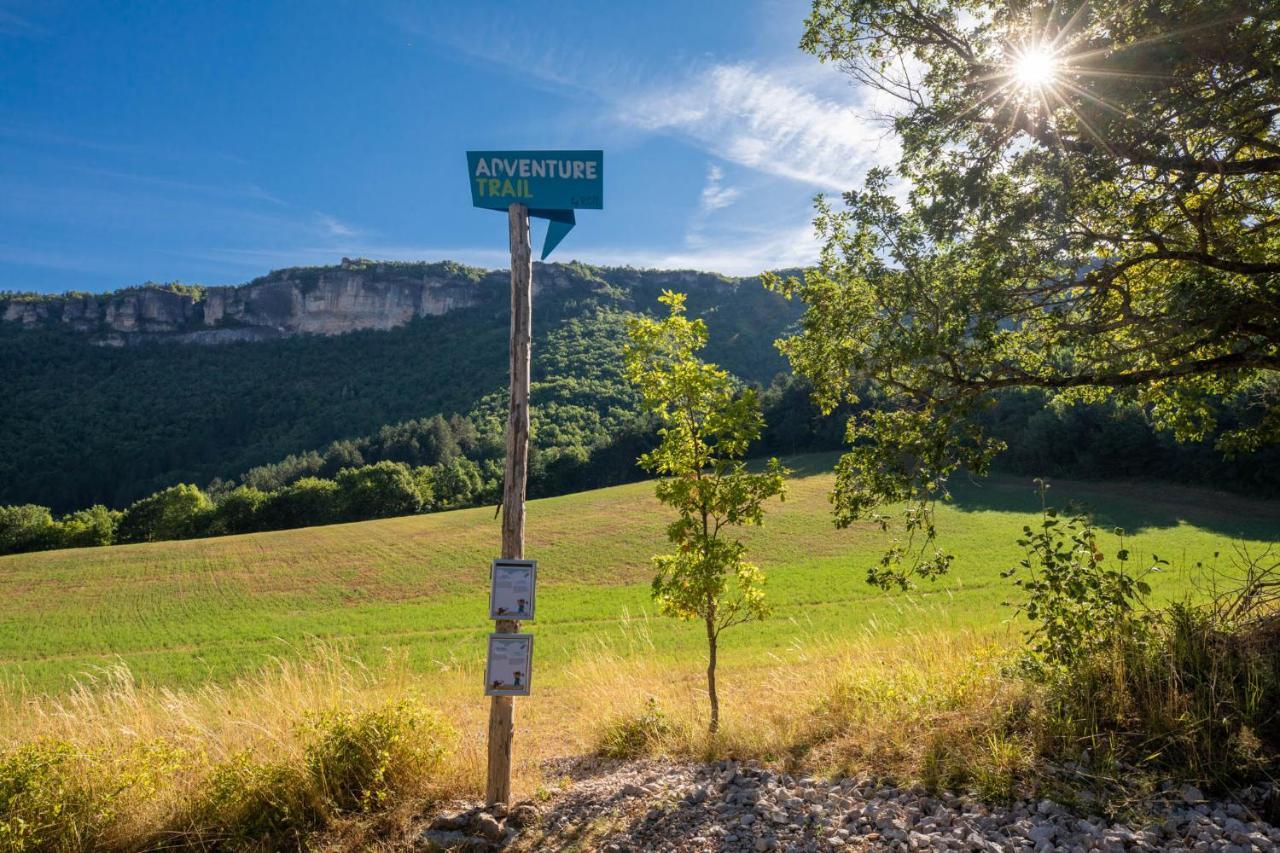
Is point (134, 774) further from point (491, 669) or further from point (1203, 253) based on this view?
point (1203, 253)

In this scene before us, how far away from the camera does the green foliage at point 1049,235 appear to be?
176 inches

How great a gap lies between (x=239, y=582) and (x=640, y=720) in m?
34.7

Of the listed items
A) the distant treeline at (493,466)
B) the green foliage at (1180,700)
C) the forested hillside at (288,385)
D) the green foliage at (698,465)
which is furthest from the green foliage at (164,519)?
the green foliage at (1180,700)

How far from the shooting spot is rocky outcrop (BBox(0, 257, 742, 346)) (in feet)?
436

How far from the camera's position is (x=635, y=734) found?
5.54 meters

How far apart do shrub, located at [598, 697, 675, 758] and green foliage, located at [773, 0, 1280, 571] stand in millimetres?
2439

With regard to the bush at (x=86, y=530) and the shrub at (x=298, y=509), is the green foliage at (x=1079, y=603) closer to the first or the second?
the shrub at (x=298, y=509)

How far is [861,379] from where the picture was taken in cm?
636

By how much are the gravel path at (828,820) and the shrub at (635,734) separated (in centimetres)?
75

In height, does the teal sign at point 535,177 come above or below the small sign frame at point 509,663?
above

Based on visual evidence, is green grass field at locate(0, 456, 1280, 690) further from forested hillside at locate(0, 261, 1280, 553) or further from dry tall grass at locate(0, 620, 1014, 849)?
forested hillside at locate(0, 261, 1280, 553)

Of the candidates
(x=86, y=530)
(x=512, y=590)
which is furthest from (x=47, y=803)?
(x=86, y=530)


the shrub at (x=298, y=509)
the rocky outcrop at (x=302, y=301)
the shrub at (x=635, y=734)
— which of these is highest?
the rocky outcrop at (x=302, y=301)

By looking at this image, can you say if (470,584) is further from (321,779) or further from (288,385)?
(288,385)
